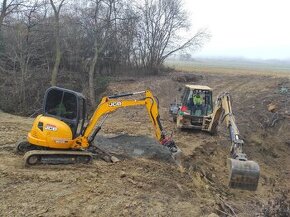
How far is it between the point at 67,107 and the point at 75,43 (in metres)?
21.3

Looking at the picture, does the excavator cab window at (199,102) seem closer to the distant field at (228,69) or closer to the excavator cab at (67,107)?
the excavator cab at (67,107)

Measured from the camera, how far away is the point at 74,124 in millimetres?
10422

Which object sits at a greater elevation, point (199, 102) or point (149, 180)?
point (199, 102)

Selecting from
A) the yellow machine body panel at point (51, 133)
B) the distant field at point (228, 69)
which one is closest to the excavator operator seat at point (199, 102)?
the yellow machine body panel at point (51, 133)

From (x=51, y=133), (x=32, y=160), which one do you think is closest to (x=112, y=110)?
(x=51, y=133)

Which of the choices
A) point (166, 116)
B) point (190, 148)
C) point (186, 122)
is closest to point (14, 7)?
point (166, 116)

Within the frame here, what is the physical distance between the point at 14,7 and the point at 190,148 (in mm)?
16297

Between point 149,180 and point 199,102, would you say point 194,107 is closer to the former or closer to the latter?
point 199,102

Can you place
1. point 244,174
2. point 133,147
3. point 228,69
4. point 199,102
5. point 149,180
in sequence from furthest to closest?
point 228,69
point 199,102
point 133,147
point 149,180
point 244,174

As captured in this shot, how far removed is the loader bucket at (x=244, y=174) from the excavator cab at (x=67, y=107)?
382cm

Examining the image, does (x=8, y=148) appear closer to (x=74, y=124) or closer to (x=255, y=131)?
(x=74, y=124)

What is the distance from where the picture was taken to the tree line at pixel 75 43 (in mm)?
25531

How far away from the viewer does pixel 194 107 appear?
657 inches

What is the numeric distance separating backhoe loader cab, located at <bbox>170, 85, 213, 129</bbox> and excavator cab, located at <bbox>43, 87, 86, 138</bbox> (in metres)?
6.61
